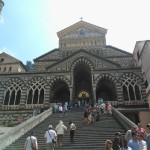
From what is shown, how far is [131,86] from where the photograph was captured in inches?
1091

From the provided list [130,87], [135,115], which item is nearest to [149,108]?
[135,115]

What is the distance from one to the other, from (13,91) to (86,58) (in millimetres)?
10691

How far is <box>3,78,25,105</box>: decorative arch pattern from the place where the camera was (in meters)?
28.0

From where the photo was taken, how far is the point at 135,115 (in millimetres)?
25219

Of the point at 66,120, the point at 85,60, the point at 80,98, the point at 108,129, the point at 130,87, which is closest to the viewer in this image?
the point at 108,129

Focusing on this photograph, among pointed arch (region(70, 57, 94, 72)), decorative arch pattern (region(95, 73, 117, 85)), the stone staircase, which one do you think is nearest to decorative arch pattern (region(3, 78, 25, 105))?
pointed arch (region(70, 57, 94, 72))

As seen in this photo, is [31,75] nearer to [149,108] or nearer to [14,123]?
[14,123]

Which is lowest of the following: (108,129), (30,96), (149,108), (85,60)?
(108,129)

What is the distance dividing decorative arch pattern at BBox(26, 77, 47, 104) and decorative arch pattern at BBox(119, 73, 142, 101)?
10.2 meters

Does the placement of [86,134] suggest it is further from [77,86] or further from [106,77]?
[77,86]

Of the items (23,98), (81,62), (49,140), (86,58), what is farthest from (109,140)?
(81,62)

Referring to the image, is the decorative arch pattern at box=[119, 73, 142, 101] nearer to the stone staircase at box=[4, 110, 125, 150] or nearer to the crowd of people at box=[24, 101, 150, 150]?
the crowd of people at box=[24, 101, 150, 150]

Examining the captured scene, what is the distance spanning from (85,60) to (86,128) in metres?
15.4

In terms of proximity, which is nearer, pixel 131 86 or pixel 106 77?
pixel 131 86
